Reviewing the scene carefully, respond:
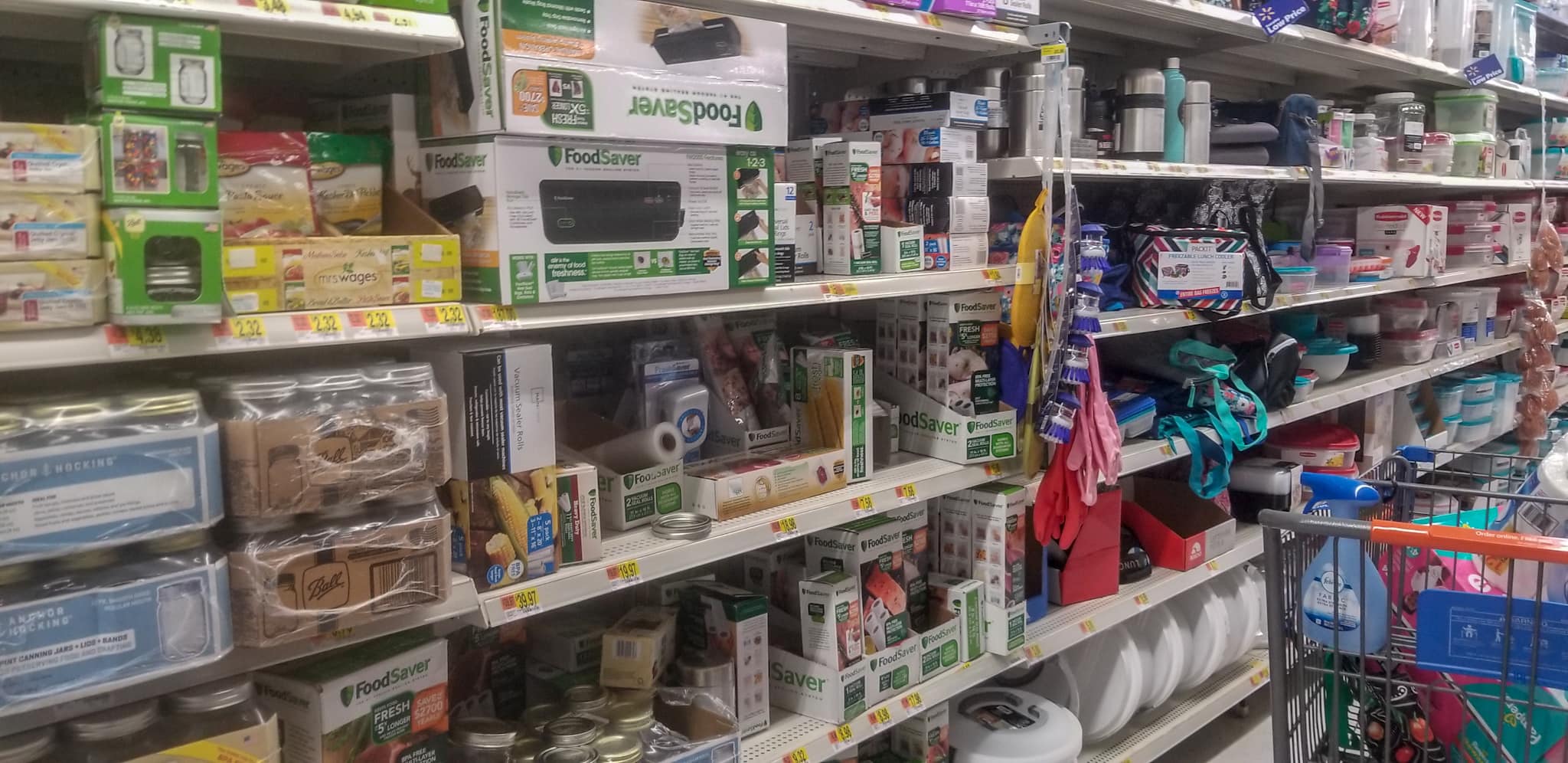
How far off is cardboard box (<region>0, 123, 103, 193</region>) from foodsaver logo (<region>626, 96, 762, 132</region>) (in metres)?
0.71

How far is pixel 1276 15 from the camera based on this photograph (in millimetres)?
2990

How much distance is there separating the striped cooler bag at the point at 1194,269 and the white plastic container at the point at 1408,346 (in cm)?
162

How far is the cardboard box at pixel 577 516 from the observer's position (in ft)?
5.66

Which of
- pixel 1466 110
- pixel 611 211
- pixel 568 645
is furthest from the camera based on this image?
pixel 1466 110

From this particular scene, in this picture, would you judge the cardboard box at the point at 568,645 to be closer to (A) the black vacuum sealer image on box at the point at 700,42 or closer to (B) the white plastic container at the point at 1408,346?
(A) the black vacuum sealer image on box at the point at 700,42

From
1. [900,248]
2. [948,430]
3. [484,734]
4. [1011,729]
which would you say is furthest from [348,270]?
[1011,729]

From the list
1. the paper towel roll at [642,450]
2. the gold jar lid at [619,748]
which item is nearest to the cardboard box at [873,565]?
the paper towel roll at [642,450]

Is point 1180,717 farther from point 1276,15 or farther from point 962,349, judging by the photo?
point 1276,15

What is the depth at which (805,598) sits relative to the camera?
218 cm

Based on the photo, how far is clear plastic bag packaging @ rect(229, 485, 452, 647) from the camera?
1354 millimetres

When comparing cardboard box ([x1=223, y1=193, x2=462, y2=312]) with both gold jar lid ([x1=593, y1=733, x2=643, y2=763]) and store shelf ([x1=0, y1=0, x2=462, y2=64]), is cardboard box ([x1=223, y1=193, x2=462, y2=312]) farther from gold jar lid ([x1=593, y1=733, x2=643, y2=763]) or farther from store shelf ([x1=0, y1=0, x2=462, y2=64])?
gold jar lid ([x1=593, y1=733, x2=643, y2=763])

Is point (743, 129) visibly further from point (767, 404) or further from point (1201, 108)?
point (1201, 108)

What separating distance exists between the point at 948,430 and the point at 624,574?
2.97ft

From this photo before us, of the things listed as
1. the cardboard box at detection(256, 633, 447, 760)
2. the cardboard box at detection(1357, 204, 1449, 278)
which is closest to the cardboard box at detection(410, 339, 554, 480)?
the cardboard box at detection(256, 633, 447, 760)
